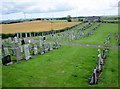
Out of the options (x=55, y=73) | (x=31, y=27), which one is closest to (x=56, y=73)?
(x=55, y=73)

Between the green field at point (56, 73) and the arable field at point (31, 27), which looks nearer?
the green field at point (56, 73)

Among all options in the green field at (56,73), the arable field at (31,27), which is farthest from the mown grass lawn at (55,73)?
the arable field at (31,27)

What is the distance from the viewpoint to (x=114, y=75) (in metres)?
18.0

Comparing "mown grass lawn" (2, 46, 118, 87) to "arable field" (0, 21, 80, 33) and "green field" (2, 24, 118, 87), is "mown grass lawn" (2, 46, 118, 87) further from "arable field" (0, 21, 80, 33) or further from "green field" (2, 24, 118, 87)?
"arable field" (0, 21, 80, 33)

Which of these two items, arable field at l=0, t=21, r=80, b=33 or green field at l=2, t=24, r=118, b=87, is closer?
green field at l=2, t=24, r=118, b=87

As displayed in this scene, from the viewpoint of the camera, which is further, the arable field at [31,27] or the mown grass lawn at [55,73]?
the arable field at [31,27]

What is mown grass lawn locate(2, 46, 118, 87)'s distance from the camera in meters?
15.8

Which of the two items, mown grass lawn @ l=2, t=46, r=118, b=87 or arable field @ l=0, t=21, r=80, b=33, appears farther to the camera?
arable field @ l=0, t=21, r=80, b=33

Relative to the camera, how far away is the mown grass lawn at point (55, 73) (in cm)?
1584

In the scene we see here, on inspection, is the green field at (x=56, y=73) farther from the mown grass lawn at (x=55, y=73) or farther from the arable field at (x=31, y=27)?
the arable field at (x=31, y=27)

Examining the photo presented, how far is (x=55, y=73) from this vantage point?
18.5 metres

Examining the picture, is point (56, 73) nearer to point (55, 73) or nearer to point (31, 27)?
point (55, 73)

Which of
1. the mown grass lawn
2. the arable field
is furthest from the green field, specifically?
the arable field

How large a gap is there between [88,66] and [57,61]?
3.67 m
